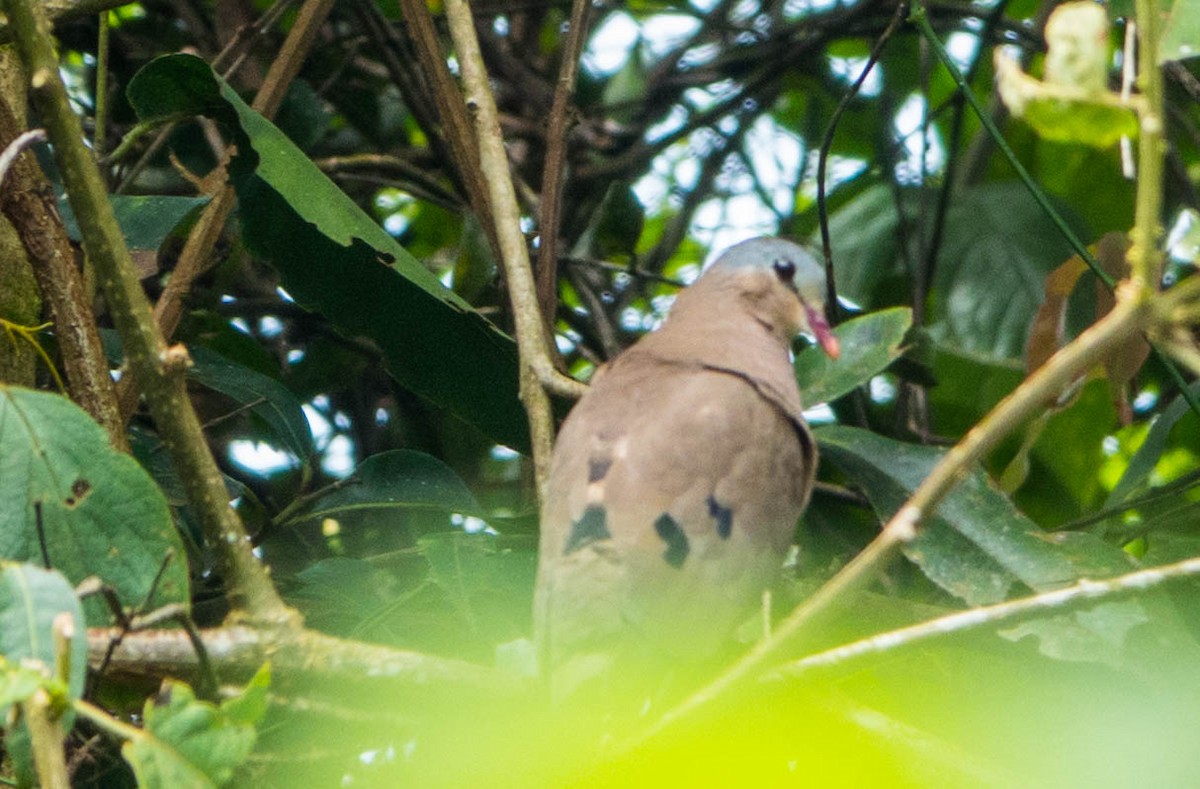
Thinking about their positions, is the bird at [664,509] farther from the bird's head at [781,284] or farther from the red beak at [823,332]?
the bird's head at [781,284]

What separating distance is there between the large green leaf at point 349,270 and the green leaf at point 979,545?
0.68 metres

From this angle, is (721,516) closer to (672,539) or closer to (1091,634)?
(672,539)

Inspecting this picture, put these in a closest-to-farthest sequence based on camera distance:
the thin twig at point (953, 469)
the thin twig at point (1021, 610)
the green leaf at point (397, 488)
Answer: the thin twig at point (953, 469), the thin twig at point (1021, 610), the green leaf at point (397, 488)

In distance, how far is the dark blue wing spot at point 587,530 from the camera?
7.53 feet

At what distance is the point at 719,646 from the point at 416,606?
527 millimetres

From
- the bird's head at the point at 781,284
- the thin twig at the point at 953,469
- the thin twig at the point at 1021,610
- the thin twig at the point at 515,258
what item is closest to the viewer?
the thin twig at the point at 953,469

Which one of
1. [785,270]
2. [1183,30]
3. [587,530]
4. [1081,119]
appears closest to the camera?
[1081,119]

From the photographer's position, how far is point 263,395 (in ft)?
9.42

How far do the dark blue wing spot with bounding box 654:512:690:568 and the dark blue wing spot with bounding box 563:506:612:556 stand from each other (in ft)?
0.27

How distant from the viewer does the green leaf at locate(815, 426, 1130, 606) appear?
244cm

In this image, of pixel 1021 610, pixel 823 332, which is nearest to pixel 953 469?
pixel 1021 610

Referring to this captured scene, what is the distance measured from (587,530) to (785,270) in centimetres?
89

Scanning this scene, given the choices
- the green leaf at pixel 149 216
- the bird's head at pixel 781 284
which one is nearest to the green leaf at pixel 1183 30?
the bird's head at pixel 781 284

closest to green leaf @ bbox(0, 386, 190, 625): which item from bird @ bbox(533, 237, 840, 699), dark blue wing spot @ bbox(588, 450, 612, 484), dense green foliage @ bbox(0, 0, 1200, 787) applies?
dense green foliage @ bbox(0, 0, 1200, 787)
